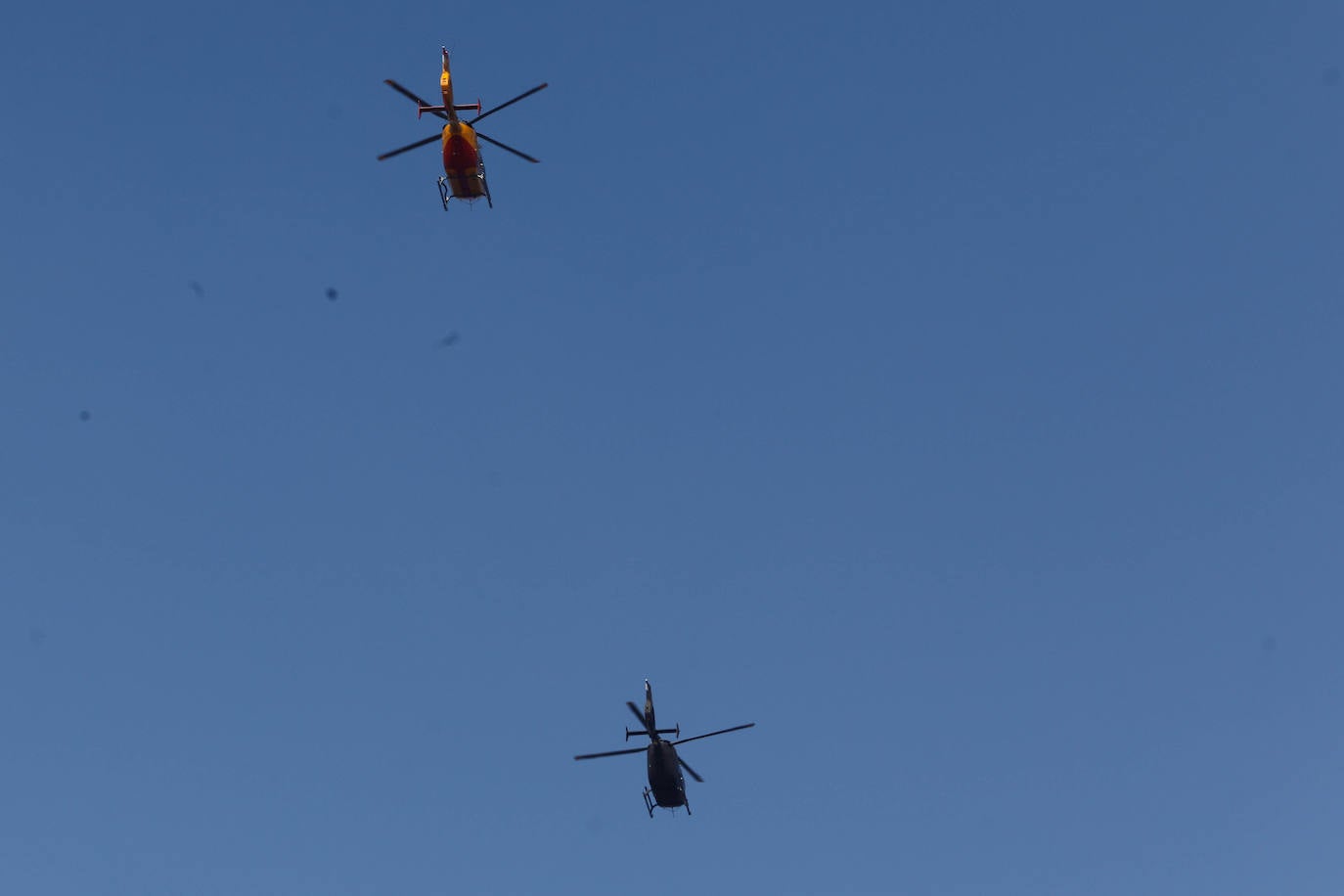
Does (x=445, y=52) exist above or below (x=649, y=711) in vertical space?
above

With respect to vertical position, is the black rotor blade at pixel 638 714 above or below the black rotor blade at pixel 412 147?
below

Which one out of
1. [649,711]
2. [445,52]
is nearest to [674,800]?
[649,711]

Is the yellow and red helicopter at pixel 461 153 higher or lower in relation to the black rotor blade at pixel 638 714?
higher

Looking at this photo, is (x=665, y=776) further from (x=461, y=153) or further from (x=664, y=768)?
(x=461, y=153)

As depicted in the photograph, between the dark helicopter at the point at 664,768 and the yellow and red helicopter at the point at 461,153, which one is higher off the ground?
the yellow and red helicopter at the point at 461,153

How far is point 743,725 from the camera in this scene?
300ft

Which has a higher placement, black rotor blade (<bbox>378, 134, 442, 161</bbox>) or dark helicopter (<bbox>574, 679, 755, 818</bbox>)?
black rotor blade (<bbox>378, 134, 442, 161</bbox>)

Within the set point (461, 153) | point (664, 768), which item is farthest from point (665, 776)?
point (461, 153)

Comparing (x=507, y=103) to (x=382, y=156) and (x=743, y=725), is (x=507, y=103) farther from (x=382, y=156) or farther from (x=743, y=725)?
(x=743, y=725)

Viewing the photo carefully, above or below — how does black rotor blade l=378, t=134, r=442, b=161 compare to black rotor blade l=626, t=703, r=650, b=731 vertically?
above

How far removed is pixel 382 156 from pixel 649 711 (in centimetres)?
3938

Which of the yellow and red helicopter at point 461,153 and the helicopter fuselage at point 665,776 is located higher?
the yellow and red helicopter at point 461,153

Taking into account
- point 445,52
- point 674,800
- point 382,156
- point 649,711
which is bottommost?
point 674,800

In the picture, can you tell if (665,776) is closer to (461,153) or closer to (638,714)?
(638,714)
